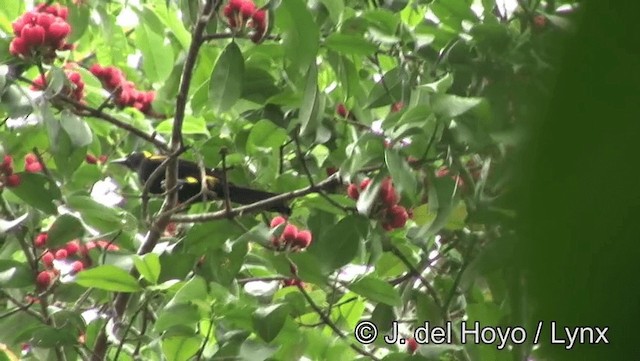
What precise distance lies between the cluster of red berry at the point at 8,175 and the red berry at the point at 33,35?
20cm

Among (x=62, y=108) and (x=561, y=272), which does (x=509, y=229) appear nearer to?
(x=561, y=272)

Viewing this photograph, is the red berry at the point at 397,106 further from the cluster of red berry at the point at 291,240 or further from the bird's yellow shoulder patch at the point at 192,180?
the bird's yellow shoulder patch at the point at 192,180

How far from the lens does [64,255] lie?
1532 mm

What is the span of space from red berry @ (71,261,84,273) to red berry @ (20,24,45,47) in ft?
1.38

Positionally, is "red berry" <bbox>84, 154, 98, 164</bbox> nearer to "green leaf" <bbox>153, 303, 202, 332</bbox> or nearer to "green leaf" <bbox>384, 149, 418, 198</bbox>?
"green leaf" <bbox>153, 303, 202, 332</bbox>

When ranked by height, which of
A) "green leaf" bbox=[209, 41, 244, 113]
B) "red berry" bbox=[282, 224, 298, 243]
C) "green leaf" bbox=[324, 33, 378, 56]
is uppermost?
"green leaf" bbox=[324, 33, 378, 56]

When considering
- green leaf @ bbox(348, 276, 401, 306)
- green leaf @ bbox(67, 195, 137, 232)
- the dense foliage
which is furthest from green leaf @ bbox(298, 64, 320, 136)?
green leaf @ bbox(67, 195, 137, 232)

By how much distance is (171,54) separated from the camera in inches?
62.9

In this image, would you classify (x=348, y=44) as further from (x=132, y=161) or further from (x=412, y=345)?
(x=132, y=161)

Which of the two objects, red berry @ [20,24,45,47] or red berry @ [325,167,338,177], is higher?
red berry @ [20,24,45,47]

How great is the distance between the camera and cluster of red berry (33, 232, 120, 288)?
4.64ft

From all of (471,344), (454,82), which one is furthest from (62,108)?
(471,344)

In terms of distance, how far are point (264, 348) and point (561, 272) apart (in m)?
1.11

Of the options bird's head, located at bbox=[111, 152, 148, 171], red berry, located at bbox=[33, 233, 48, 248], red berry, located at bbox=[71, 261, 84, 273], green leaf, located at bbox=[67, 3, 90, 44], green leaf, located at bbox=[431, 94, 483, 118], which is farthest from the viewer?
bird's head, located at bbox=[111, 152, 148, 171]
